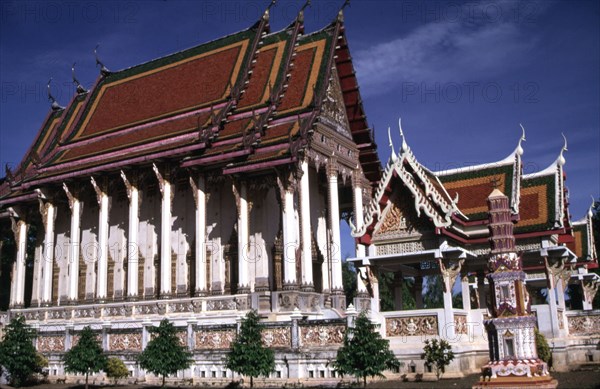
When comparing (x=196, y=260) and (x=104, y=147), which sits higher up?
(x=104, y=147)

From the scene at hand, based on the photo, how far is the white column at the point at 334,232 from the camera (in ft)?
80.3

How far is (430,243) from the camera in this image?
623 inches

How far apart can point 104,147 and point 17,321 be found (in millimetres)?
10030

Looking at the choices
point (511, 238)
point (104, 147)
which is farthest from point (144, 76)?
point (511, 238)

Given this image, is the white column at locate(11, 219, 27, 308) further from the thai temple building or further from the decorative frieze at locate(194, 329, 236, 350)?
the decorative frieze at locate(194, 329, 236, 350)

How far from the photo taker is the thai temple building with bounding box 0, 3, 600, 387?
53.0ft

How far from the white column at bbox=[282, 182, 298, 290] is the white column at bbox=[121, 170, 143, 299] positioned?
7.18m

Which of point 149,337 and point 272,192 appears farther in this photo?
point 272,192

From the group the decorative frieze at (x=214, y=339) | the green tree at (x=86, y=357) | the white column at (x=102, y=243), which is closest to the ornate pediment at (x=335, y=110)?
the white column at (x=102, y=243)

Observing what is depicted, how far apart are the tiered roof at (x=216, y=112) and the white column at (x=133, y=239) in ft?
3.30

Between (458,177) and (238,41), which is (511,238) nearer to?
(458,177)

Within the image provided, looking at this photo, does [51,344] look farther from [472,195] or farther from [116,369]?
[472,195]

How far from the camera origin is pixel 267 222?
25.1 meters

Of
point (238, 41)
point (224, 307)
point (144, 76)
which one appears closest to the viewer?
point (224, 307)
